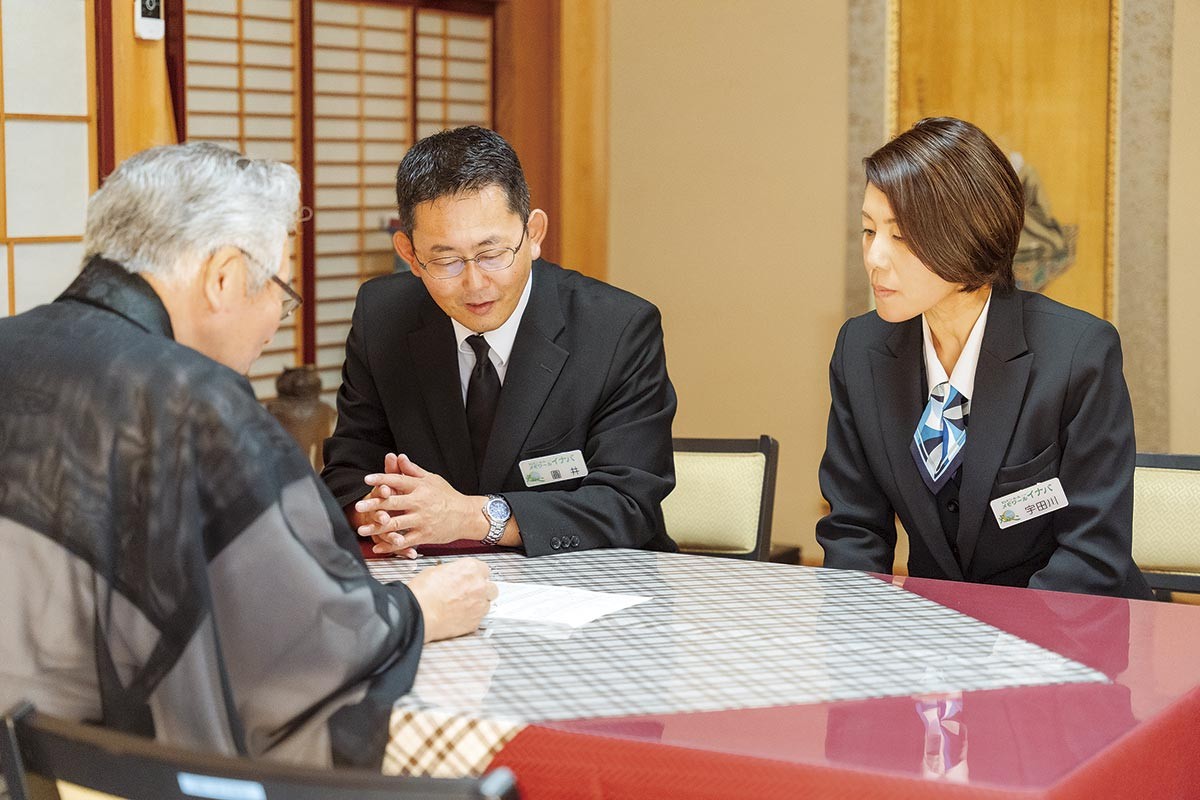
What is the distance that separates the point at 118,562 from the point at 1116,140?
3.91 meters

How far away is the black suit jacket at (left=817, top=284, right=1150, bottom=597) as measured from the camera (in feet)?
7.23

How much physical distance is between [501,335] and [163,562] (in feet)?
4.22

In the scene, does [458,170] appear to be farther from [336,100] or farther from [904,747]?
[336,100]

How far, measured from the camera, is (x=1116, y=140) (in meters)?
4.55

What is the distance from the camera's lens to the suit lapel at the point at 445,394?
2.61 meters

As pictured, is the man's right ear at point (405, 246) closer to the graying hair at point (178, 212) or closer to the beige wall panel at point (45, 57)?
the graying hair at point (178, 212)

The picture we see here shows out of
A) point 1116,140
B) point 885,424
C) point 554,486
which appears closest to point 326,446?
point 554,486

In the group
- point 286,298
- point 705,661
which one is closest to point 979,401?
point 705,661

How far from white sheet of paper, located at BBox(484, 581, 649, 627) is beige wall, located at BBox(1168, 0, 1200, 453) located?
316cm

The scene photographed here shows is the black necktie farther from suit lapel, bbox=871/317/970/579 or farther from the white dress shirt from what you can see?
suit lapel, bbox=871/317/970/579

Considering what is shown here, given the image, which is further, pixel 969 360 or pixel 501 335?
pixel 501 335

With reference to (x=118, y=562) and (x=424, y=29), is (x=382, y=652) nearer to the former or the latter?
(x=118, y=562)

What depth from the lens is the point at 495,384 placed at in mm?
2613

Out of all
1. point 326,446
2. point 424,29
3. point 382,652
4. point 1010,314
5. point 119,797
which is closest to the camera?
point 119,797
